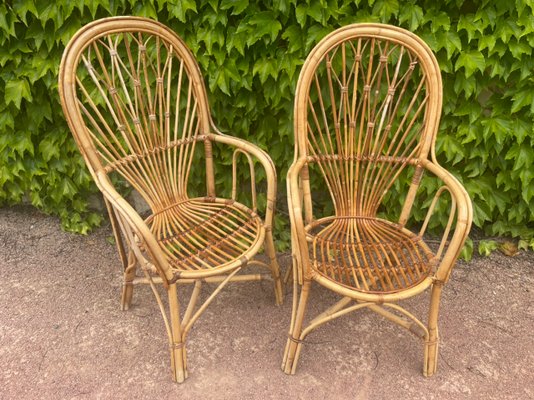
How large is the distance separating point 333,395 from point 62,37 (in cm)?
189

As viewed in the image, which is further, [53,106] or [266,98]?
[53,106]

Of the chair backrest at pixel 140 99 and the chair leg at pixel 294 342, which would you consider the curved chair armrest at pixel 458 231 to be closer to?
the chair leg at pixel 294 342

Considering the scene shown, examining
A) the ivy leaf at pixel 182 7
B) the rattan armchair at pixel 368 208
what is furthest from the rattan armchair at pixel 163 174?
the rattan armchair at pixel 368 208

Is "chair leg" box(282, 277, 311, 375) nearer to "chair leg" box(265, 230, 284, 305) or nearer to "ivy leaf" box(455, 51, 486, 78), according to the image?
"chair leg" box(265, 230, 284, 305)

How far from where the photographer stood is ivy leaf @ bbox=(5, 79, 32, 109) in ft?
7.07

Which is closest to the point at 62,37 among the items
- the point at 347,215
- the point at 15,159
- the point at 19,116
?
the point at 19,116

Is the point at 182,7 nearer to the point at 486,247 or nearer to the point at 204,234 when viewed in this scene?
the point at 204,234

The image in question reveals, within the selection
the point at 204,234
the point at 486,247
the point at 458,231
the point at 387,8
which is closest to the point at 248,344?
the point at 204,234

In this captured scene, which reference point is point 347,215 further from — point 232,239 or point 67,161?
point 67,161

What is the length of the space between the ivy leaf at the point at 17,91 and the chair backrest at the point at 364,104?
1.34m

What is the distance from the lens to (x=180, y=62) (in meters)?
1.89

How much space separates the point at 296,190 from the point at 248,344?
2.39ft

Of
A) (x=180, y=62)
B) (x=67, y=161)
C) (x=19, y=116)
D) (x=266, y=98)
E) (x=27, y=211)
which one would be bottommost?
(x=27, y=211)

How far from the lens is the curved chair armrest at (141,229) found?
1.38 meters
